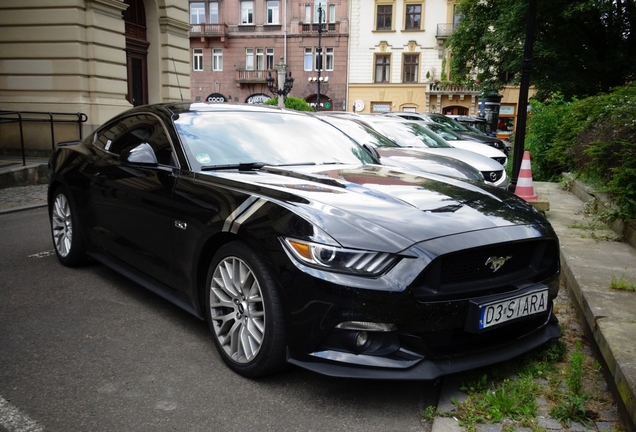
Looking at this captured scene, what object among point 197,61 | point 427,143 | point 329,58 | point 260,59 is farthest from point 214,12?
point 427,143

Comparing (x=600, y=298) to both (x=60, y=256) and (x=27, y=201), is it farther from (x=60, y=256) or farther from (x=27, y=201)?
(x=27, y=201)

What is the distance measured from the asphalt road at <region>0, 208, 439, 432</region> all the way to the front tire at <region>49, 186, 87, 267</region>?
823mm

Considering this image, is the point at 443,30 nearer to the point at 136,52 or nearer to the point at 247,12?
the point at 247,12

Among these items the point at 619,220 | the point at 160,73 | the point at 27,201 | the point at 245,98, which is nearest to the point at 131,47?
the point at 160,73

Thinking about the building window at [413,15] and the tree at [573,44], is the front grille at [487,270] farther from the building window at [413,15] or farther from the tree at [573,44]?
the building window at [413,15]

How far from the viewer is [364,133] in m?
8.51

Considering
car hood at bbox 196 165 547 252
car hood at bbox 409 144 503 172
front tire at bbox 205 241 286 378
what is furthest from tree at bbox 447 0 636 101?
front tire at bbox 205 241 286 378

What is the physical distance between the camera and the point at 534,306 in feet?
9.71

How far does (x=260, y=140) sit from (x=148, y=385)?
72.2 inches

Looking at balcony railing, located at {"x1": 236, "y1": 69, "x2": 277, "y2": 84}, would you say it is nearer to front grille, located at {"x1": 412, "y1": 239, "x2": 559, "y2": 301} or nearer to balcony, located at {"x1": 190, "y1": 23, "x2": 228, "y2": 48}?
balcony, located at {"x1": 190, "y1": 23, "x2": 228, "y2": 48}

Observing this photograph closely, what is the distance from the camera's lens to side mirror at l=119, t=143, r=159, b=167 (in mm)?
3852

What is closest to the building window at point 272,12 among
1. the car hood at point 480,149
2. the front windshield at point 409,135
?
the car hood at point 480,149

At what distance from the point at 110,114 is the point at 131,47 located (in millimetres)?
3621

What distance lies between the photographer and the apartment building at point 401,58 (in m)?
43.8
